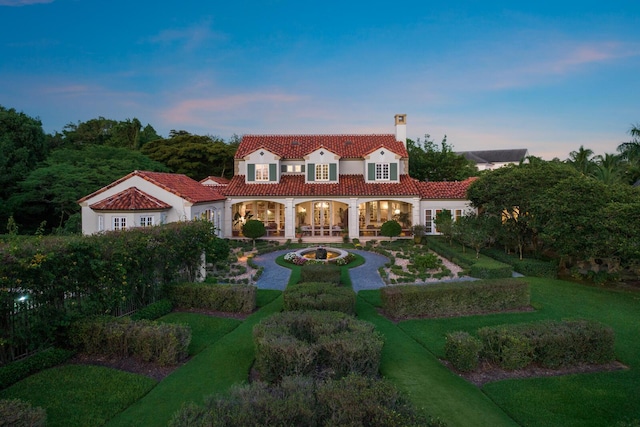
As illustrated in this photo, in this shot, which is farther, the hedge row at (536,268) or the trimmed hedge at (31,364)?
the hedge row at (536,268)

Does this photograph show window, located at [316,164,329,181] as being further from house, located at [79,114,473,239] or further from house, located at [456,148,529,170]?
house, located at [456,148,529,170]

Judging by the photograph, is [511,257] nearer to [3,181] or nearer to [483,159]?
[3,181]

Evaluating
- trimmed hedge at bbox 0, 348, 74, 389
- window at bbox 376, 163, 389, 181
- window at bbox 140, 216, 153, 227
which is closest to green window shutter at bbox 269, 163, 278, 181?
window at bbox 376, 163, 389, 181

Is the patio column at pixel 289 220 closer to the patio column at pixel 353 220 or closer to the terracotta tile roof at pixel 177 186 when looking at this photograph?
the patio column at pixel 353 220

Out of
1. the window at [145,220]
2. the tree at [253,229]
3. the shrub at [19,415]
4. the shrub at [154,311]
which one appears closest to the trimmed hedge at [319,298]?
the shrub at [154,311]

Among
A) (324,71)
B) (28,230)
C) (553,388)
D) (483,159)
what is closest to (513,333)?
(553,388)

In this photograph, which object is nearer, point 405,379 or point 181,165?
point 405,379
